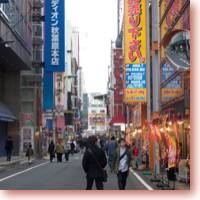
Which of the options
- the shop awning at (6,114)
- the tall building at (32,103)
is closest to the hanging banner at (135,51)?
the shop awning at (6,114)

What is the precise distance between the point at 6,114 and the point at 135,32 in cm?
1699

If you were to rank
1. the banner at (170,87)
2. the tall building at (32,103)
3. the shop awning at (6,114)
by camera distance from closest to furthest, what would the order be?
the banner at (170,87), the shop awning at (6,114), the tall building at (32,103)

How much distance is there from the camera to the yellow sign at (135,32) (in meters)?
30.4

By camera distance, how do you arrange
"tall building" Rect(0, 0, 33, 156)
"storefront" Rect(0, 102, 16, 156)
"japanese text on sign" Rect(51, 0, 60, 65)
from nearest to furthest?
"tall building" Rect(0, 0, 33, 156) → "storefront" Rect(0, 102, 16, 156) → "japanese text on sign" Rect(51, 0, 60, 65)

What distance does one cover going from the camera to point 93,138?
1300cm

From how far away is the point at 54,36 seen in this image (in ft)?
157

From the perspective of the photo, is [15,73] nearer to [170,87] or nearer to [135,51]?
[135,51]

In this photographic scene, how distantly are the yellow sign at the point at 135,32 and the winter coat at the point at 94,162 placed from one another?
17172 mm

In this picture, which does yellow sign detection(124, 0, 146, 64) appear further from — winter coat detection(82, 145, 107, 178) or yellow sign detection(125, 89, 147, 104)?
winter coat detection(82, 145, 107, 178)

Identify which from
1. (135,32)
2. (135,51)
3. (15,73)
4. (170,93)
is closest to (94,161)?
(170,93)

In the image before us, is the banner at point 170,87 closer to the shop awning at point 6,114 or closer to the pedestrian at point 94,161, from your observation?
the pedestrian at point 94,161

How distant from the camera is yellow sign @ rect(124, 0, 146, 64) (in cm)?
3042

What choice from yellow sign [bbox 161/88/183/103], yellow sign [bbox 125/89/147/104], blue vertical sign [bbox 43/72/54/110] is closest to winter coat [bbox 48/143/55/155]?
yellow sign [bbox 161/88/183/103]

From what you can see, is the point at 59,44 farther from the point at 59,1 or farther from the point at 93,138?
the point at 93,138
